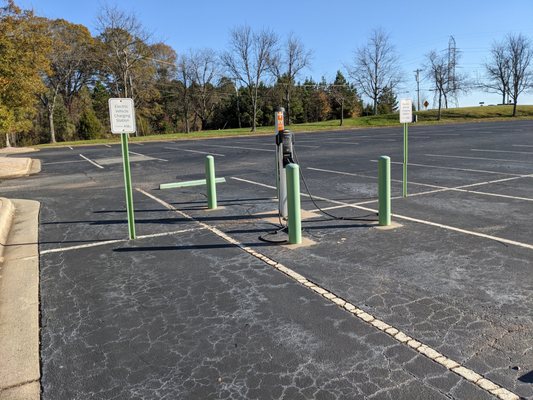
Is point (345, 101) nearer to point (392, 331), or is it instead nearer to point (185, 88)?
point (185, 88)

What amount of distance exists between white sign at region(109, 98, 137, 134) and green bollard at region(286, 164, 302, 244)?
→ 2.13 m

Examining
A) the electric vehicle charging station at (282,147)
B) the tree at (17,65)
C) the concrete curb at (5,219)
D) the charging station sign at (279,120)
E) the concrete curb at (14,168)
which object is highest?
the tree at (17,65)

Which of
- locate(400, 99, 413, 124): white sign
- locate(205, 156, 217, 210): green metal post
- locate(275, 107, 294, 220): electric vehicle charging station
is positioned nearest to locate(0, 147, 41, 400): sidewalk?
locate(205, 156, 217, 210): green metal post

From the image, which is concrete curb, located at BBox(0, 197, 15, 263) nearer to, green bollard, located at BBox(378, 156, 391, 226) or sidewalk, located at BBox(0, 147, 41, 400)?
sidewalk, located at BBox(0, 147, 41, 400)

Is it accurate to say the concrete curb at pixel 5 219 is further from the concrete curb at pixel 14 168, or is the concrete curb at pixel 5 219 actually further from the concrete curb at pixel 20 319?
the concrete curb at pixel 14 168

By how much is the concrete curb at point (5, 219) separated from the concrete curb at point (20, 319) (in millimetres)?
76

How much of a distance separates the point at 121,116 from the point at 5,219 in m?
3.51

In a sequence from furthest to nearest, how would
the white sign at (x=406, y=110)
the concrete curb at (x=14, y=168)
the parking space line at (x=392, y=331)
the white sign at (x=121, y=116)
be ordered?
1. the concrete curb at (x=14, y=168)
2. the white sign at (x=406, y=110)
3. the white sign at (x=121, y=116)
4. the parking space line at (x=392, y=331)

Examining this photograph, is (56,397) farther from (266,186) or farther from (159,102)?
(159,102)

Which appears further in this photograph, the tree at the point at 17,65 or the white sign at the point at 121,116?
the tree at the point at 17,65

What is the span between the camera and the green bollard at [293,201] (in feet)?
18.9

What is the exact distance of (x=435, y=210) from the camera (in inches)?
297

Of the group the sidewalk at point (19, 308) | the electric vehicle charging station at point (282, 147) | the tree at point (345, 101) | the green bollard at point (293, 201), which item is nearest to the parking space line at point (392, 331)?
the green bollard at point (293, 201)

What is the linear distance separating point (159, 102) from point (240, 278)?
6711cm
